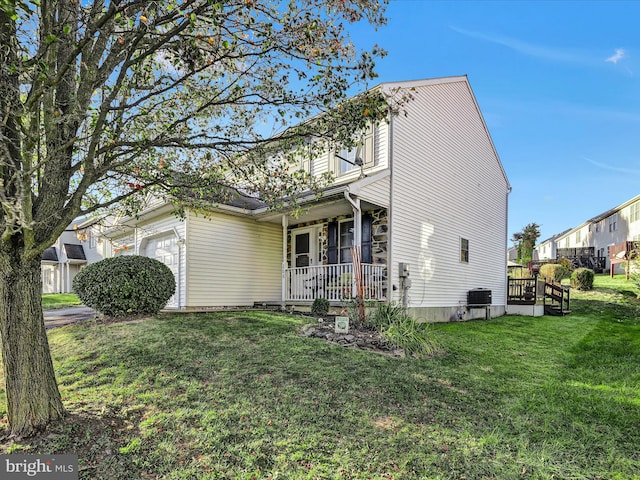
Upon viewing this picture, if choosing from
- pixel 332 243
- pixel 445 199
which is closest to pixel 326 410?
pixel 332 243

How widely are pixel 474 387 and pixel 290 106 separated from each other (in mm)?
4512

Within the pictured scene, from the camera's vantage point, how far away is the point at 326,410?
4020 mm

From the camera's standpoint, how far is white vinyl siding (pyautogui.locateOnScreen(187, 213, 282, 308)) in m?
10.6

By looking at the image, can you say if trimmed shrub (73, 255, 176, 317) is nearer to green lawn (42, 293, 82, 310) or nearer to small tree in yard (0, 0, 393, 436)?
small tree in yard (0, 0, 393, 436)

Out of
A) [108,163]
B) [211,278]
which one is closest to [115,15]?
[108,163]

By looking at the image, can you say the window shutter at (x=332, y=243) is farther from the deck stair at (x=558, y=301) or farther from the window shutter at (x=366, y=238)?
the deck stair at (x=558, y=301)

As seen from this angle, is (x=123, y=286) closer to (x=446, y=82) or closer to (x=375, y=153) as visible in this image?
(x=375, y=153)

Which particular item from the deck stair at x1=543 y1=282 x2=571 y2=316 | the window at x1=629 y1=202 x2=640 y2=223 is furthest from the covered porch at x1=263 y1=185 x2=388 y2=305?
the window at x1=629 y1=202 x2=640 y2=223

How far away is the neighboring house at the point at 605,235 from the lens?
79.0 ft

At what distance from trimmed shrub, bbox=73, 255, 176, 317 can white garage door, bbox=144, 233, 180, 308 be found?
5.24ft

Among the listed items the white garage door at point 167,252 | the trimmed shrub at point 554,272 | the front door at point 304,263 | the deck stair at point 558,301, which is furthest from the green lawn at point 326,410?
the trimmed shrub at point 554,272

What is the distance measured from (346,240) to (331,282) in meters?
1.65

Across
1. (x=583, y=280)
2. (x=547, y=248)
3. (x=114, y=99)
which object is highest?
(x=114, y=99)

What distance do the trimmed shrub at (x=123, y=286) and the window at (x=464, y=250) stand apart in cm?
986
